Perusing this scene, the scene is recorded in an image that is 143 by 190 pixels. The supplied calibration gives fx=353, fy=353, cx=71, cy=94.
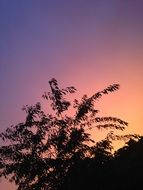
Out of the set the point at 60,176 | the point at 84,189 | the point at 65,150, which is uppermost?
the point at 65,150

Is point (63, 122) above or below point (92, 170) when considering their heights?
above

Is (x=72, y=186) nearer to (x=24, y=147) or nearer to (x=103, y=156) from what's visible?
(x=103, y=156)

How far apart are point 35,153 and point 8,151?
4.43ft

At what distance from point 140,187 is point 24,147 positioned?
523cm

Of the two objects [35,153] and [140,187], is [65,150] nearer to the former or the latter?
[35,153]

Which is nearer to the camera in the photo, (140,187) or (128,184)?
(128,184)

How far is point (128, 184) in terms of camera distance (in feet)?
45.4

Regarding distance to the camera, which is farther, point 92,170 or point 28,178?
point 28,178

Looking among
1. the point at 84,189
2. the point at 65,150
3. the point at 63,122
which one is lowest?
the point at 84,189

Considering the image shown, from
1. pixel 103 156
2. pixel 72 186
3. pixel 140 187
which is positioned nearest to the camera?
pixel 72 186

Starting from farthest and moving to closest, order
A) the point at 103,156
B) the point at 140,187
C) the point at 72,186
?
the point at 140,187, the point at 103,156, the point at 72,186

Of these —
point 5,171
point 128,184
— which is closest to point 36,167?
point 5,171

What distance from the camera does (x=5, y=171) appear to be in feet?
49.3

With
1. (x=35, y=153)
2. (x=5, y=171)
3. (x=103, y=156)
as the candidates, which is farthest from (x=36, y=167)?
(x=103, y=156)
